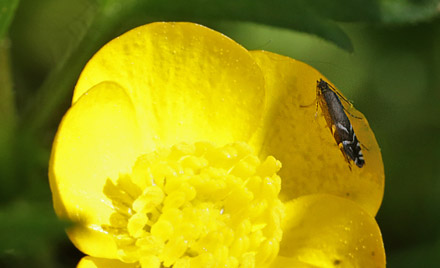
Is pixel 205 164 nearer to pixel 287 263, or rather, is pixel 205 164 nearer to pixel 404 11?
pixel 287 263

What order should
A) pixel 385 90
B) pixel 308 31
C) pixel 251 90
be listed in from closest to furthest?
pixel 251 90 < pixel 308 31 < pixel 385 90

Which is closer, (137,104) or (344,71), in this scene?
(137,104)

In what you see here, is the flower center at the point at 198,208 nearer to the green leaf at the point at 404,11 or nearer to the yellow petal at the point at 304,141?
the yellow petal at the point at 304,141

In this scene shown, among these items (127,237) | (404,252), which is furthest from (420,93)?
(127,237)

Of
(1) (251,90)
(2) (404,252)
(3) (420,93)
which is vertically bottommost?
(2) (404,252)

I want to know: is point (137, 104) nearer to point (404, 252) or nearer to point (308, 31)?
point (308, 31)

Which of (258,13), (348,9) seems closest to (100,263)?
(258,13)

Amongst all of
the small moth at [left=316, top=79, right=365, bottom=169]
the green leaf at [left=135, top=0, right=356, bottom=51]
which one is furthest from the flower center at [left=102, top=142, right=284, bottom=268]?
the green leaf at [left=135, top=0, right=356, bottom=51]

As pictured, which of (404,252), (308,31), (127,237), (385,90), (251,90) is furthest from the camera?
(385,90)
